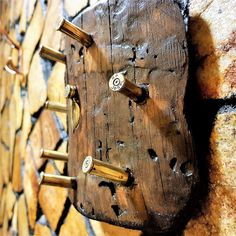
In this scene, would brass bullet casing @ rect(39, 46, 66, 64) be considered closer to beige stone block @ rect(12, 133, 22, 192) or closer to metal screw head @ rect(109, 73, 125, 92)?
metal screw head @ rect(109, 73, 125, 92)

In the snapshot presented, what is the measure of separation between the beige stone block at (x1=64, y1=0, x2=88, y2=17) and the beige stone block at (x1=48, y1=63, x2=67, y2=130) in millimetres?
164

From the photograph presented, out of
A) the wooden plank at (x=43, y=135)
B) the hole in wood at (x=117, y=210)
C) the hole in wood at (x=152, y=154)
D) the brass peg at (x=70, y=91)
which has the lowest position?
the hole in wood at (x=117, y=210)

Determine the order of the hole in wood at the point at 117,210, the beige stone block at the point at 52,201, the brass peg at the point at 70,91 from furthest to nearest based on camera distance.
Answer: the beige stone block at the point at 52,201 → the brass peg at the point at 70,91 → the hole in wood at the point at 117,210

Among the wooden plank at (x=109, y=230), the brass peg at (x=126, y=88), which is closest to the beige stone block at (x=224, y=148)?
the brass peg at (x=126, y=88)

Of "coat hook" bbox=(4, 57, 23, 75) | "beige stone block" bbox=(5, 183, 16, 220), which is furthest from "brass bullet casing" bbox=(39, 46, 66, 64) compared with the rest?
"beige stone block" bbox=(5, 183, 16, 220)

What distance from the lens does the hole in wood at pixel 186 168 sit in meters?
0.48

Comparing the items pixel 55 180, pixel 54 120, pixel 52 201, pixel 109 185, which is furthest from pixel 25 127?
pixel 109 185

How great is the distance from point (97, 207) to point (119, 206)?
6cm

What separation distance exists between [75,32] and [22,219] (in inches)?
35.8

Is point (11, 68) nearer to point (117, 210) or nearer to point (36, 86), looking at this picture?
point (36, 86)

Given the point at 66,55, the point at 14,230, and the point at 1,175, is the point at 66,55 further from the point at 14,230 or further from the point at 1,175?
the point at 1,175

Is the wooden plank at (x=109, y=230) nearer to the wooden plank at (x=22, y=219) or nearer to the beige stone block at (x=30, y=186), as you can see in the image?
the beige stone block at (x=30, y=186)

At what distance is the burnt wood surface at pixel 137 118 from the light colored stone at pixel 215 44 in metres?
0.05

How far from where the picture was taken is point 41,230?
105cm
